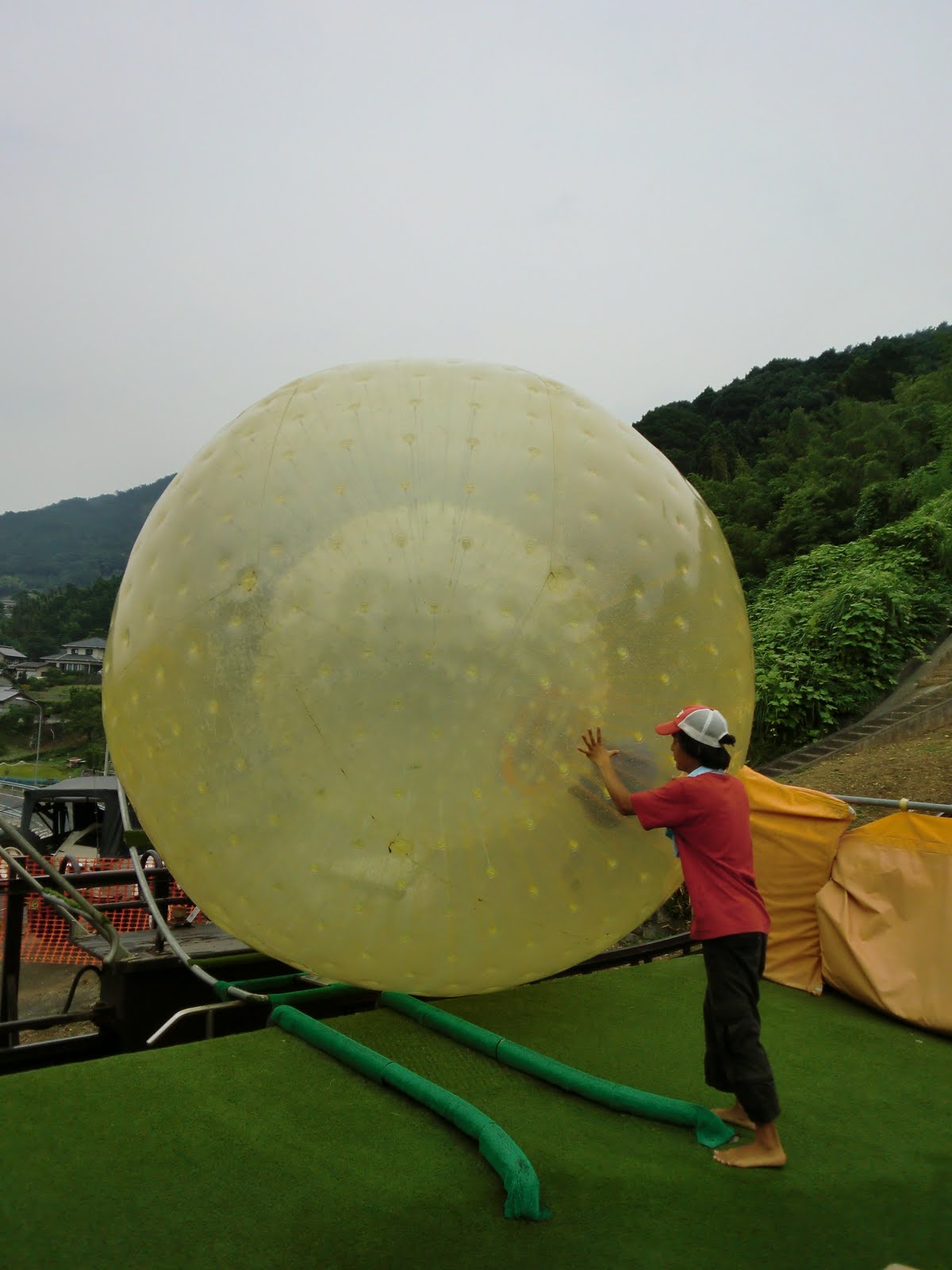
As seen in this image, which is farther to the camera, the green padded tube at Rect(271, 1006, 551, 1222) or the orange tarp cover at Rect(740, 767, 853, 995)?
the orange tarp cover at Rect(740, 767, 853, 995)

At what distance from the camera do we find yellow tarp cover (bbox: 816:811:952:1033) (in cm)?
345

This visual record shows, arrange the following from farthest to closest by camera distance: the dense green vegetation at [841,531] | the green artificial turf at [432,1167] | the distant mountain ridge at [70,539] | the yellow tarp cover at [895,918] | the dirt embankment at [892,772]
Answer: the distant mountain ridge at [70,539] → the dense green vegetation at [841,531] → the dirt embankment at [892,772] → the yellow tarp cover at [895,918] → the green artificial turf at [432,1167]

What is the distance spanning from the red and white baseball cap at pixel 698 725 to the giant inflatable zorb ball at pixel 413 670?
32 mm

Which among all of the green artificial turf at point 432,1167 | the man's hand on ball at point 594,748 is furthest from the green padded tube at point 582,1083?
the man's hand on ball at point 594,748

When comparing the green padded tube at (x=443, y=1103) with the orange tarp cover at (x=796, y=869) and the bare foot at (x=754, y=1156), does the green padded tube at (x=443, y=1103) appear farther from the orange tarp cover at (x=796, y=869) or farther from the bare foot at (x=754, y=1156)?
the orange tarp cover at (x=796, y=869)

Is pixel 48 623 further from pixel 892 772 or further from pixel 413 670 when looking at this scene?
pixel 413 670

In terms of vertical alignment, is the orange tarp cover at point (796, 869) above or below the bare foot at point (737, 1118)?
above

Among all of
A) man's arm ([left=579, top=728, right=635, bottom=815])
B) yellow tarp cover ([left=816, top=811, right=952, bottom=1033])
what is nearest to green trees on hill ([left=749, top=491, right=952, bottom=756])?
yellow tarp cover ([left=816, top=811, right=952, bottom=1033])

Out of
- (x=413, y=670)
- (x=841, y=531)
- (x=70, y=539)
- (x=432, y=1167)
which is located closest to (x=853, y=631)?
(x=841, y=531)

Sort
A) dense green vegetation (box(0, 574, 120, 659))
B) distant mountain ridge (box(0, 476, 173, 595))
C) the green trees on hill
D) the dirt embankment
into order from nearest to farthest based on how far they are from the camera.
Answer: the dirt embankment, the green trees on hill, dense green vegetation (box(0, 574, 120, 659)), distant mountain ridge (box(0, 476, 173, 595))

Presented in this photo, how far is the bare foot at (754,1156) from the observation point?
7.54 ft

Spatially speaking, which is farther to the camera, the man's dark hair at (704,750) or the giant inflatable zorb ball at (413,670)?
the man's dark hair at (704,750)

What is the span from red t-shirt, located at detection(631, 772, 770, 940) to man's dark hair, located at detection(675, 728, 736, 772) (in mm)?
39

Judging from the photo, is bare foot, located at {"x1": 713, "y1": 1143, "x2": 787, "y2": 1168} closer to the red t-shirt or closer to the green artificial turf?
the green artificial turf
